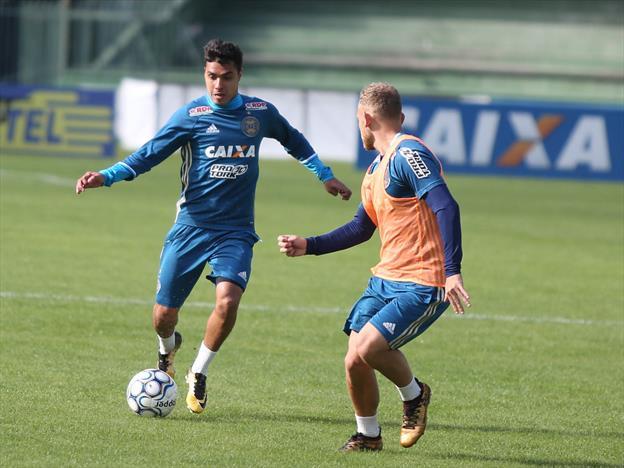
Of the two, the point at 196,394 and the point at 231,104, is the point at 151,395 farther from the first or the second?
the point at 231,104

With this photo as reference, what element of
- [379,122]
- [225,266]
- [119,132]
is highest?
[379,122]

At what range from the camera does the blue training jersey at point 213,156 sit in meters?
7.53

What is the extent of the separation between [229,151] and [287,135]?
24.3 inches

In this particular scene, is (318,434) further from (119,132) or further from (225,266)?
(119,132)

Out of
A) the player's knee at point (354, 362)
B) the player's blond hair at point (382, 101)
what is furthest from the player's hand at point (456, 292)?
the player's blond hair at point (382, 101)

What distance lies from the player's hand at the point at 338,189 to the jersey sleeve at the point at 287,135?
373 mm

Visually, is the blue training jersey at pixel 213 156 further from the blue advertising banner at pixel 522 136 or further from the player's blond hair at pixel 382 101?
the blue advertising banner at pixel 522 136

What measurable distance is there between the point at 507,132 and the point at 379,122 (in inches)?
777

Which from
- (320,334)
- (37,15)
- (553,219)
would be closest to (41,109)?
(37,15)

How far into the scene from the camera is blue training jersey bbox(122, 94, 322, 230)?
7.53 metres

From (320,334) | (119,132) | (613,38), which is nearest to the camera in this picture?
(320,334)

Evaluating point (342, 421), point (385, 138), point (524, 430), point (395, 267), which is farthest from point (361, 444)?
point (385, 138)

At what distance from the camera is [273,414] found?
24.0ft

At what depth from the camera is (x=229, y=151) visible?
24.8ft
